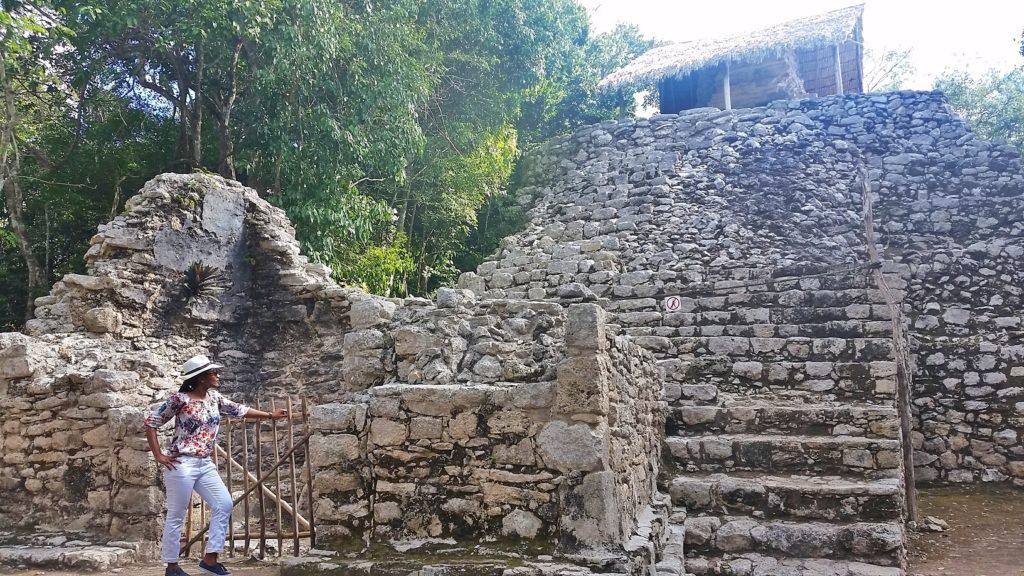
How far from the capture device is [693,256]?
1041 cm

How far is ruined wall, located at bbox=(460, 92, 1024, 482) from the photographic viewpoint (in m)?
8.10

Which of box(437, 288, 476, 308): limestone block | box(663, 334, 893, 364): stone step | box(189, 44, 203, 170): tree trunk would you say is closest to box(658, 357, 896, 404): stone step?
box(663, 334, 893, 364): stone step

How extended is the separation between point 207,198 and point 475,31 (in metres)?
6.90

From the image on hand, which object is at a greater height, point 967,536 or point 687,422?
point 687,422

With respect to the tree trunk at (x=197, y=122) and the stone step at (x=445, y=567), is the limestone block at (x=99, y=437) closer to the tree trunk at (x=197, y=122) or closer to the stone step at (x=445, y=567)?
the stone step at (x=445, y=567)

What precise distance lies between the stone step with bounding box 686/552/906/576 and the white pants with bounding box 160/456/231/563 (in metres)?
3.32

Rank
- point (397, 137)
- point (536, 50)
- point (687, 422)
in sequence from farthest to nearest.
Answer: point (536, 50), point (397, 137), point (687, 422)

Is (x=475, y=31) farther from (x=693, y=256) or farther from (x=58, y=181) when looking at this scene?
(x=58, y=181)

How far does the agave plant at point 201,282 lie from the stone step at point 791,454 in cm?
549

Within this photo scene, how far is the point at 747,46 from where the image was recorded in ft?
45.6

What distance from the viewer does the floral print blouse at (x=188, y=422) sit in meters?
4.02

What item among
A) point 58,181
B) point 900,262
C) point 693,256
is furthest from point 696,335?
point 58,181

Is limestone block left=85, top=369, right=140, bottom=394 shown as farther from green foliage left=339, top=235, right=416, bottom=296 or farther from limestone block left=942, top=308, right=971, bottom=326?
limestone block left=942, top=308, right=971, bottom=326

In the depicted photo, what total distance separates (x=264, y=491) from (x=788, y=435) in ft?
15.1
